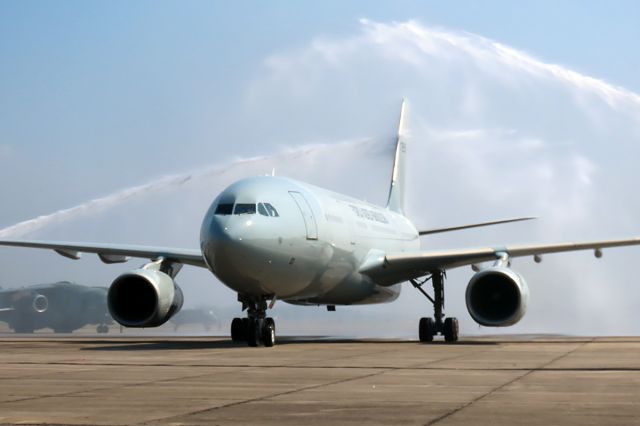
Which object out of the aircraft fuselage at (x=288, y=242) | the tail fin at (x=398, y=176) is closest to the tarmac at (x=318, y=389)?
the aircraft fuselage at (x=288, y=242)

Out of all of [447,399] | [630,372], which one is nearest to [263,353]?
[630,372]

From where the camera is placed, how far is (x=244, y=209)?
70.1 feet

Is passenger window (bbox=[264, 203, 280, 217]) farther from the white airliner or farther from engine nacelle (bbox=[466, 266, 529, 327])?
engine nacelle (bbox=[466, 266, 529, 327])

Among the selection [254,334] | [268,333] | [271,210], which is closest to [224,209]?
[271,210]

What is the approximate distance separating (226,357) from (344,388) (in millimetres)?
6244

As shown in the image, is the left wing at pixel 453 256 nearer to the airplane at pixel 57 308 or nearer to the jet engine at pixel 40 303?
the airplane at pixel 57 308

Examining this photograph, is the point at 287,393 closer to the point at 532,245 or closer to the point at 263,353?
the point at 263,353

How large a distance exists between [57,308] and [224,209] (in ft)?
91.6

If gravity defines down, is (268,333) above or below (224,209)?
below

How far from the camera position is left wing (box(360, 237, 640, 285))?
26.0 metres

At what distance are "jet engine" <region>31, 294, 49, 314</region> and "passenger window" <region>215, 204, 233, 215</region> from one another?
91.5 feet

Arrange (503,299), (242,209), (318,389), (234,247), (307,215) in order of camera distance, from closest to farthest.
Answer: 1. (318,389)
2. (234,247)
3. (242,209)
4. (307,215)
5. (503,299)

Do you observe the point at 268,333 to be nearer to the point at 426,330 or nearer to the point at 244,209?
the point at 244,209

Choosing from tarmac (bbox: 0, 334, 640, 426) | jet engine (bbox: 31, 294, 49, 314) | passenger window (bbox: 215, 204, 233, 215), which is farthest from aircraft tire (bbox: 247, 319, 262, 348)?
jet engine (bbox: 31, 294, 49, 314)
